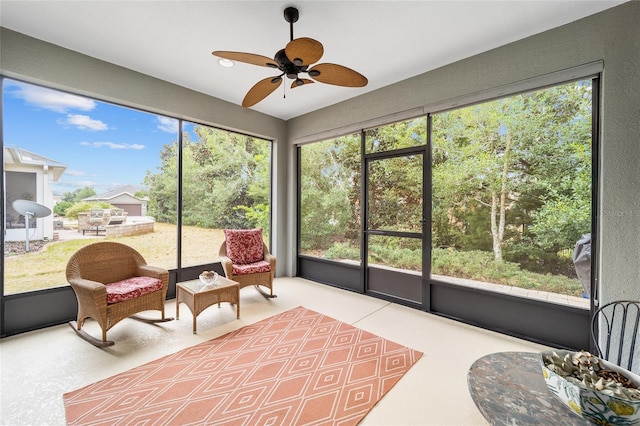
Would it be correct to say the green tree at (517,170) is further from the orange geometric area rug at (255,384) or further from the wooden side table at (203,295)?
the wooden side table at (203,295)

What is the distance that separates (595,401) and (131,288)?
10.9 ft

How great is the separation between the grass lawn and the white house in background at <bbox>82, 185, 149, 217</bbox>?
0.30m

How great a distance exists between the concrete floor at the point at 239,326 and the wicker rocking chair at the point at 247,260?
1.00ft

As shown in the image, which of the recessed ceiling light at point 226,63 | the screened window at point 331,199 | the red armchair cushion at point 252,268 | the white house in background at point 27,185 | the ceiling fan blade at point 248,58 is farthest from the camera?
the screened window at point 331,199

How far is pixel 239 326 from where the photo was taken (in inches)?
115

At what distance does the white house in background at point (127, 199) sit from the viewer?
132 inches

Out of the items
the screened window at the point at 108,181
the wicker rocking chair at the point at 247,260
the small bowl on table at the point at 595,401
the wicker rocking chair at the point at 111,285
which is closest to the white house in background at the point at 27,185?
the screened window at the point at 108,181

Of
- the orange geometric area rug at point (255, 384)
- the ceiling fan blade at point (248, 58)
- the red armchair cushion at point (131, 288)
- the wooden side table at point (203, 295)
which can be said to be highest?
the ceiling fan blade at point (248, 58)

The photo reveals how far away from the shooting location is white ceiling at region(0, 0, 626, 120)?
2.22m

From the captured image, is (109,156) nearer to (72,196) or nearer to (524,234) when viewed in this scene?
(72,196)

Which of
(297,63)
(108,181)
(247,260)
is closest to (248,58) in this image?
(297,63)

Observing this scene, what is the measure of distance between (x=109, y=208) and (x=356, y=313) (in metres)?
3.34

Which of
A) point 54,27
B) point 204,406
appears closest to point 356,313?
point 204,406

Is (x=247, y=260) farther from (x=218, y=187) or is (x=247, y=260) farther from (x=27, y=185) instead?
(x=27, y=185)
